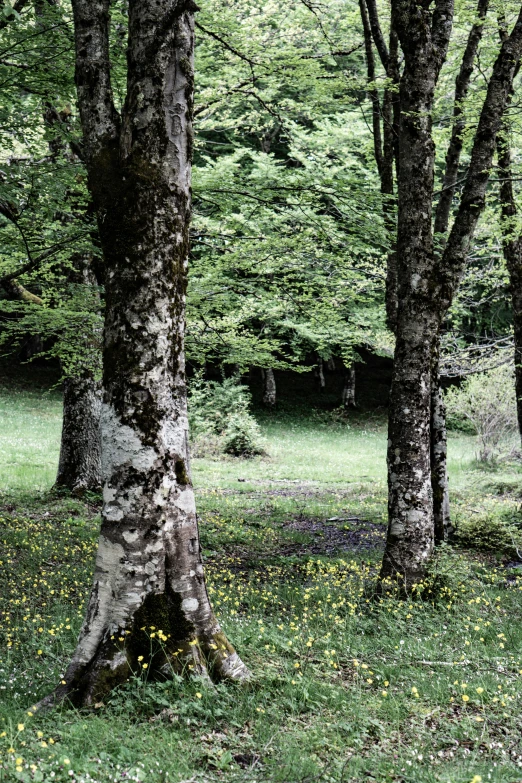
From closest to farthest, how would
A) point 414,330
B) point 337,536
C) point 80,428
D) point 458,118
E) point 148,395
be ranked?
point 148,395 → point 414,330 → point 458,118 → point 337,536 → point 80,428

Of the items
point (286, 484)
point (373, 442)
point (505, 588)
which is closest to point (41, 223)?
point (505, 588)

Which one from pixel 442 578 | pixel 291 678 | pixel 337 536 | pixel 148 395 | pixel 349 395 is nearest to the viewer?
pixel 148 395

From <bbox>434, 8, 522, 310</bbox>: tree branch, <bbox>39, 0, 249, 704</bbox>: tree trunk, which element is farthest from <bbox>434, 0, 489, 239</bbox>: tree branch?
<bbox>39, 0, 249, 704</bbox>: tree trunk

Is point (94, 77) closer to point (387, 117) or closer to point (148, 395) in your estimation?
point (148, 395)

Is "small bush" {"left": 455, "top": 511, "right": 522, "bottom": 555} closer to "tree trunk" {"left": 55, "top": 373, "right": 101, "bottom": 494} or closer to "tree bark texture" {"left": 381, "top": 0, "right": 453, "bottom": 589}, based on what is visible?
"tree bark texture" {"left": 381, "top": 0, "right": 453, "bottom": 589}

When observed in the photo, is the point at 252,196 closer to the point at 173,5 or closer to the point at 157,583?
the point at 173,5

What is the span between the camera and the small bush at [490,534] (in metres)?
10.1

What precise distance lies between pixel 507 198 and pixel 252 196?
5.48 m

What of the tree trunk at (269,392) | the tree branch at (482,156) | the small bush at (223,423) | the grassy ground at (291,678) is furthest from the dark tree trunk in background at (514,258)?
the tree trunk at (269,392)

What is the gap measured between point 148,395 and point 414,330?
12.4 ft

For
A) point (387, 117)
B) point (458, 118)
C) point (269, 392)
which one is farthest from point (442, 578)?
point (269, 392)

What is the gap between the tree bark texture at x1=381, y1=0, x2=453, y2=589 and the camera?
22.1 ft

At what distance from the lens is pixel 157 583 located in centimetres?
416

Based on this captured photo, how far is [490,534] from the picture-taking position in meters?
10.5
